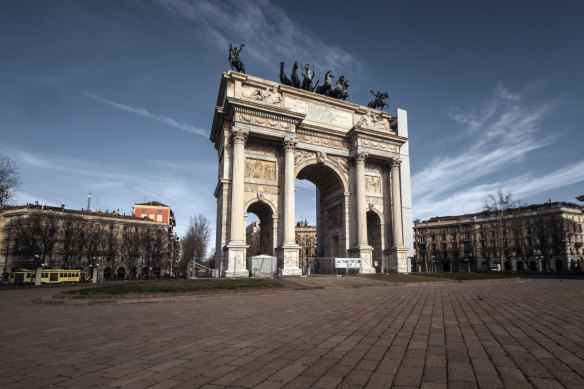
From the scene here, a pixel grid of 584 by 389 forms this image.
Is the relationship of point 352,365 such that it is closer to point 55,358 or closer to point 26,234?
point 55,358

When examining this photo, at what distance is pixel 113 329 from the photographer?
641 cm

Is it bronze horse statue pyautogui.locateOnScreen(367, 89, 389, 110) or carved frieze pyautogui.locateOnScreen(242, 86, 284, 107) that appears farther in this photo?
bronze horse statue pyautogui.locateOnScreen(367, 89, 389, 110)

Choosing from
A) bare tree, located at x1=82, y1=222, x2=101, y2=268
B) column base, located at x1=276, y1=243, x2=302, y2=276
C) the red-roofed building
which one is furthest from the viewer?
the red-roofed building

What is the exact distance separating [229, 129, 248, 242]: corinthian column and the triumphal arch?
0.26ft

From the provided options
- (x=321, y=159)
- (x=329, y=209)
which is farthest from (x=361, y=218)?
(x=321, y=159)

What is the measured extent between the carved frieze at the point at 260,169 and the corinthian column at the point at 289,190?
73.5 inches

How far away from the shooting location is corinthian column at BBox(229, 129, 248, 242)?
84.0 feet

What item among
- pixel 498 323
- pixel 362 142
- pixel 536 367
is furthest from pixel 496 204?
Result: pixel 536 367

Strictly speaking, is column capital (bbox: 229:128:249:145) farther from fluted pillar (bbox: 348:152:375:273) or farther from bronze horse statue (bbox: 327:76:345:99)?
bronze horse statue (bbox: 327:76:345:99)

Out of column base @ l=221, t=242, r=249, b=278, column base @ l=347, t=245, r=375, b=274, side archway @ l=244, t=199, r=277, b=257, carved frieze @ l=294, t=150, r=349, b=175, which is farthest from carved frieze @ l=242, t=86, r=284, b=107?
column base @ l=347, t=245, r=375, b=274

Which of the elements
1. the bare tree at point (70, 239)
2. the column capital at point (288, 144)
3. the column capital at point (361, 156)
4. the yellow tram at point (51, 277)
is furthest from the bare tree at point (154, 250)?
the column capital at point (361, 156)

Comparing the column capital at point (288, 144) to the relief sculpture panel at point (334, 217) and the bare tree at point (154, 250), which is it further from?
the bare tree at point (154, 250)

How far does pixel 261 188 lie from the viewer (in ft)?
96.2

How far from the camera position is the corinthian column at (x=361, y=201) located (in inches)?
1195
